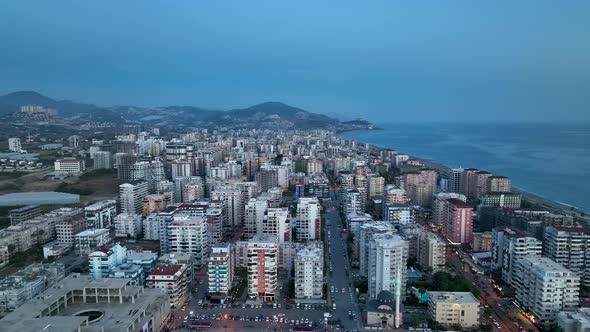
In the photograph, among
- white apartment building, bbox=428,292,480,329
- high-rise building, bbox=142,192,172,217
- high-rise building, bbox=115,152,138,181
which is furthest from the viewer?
high-rise building, bbox=115,152,138,181

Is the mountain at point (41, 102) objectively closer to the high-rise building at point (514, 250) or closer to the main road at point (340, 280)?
the main road at point (340, 280)

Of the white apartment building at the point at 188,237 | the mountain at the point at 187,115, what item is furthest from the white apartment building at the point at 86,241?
the mountain at the point at 187,115

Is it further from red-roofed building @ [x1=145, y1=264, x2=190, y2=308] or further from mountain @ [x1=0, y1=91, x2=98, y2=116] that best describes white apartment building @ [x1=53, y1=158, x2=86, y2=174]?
mountain @ [x1=0, y1=91, x2=98, y2=116]

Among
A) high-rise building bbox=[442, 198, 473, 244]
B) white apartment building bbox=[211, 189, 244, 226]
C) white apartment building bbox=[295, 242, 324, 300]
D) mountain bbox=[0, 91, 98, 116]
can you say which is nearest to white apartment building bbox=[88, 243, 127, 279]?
white apartment building bbox=[295, 242, 324, 300]

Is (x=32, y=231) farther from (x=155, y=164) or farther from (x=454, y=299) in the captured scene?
Answer: (x=454, y=299)

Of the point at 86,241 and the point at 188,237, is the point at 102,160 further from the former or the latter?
the point at 188,237

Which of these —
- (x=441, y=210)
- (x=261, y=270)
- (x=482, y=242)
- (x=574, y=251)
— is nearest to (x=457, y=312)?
(x=261, y=270)
